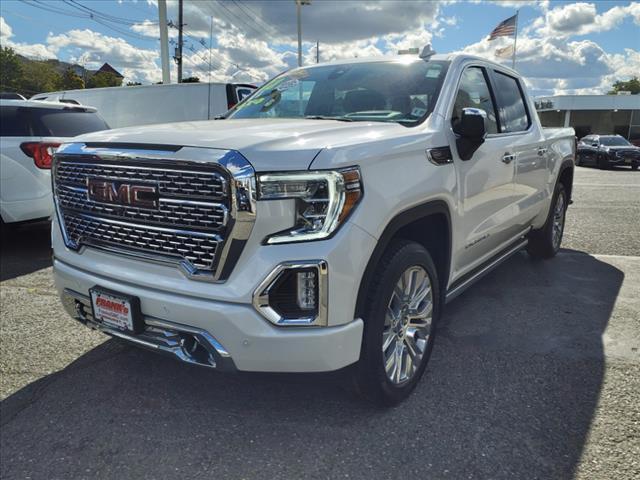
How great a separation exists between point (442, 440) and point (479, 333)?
4.73 ft

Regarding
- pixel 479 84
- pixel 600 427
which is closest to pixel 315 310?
pixel 600 427

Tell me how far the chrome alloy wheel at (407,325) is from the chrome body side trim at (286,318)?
0.47 meters

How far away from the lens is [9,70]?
66375 mm

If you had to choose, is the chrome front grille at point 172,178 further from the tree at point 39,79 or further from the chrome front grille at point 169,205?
the tree at point 39,79

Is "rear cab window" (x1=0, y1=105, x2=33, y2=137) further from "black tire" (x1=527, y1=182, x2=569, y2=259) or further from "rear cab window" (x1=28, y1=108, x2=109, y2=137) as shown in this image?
"black tire" (x1=527, y1=182, x2=569, y2=259)

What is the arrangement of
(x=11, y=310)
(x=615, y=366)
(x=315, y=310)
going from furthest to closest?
1. (x=11, y=310)
2. (x=615, y=366)
3. (x=315, y=310)

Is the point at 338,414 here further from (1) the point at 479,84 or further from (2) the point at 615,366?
(1) the point at 479,84

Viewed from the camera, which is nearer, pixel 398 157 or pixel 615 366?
pixel 398 157

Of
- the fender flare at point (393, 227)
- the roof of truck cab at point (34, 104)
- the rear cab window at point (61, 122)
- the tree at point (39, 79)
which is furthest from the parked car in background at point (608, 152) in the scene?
the tree at point (39, 79)

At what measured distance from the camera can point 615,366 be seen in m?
3.26

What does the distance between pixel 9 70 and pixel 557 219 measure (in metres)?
76.9

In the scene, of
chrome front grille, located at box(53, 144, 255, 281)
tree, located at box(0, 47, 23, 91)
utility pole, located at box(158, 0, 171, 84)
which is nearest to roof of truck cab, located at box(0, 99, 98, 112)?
chrome front grille, located at box(53, 144, 255, 281)

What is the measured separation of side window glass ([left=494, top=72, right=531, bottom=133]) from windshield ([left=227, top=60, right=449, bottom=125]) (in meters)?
0.92

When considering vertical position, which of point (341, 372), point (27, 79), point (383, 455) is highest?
point (27, 79)
